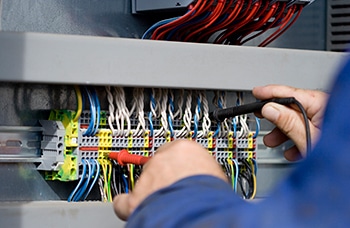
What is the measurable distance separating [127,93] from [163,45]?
0.17 m

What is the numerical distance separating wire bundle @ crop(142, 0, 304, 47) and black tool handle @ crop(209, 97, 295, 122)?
0.16 metres

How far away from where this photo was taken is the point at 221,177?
23.3 inches

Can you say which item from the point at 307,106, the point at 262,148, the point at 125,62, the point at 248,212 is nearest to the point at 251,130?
the point at 262,148

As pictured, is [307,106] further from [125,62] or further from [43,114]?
[43,114]

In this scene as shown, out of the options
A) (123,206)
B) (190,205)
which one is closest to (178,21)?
(123,206)

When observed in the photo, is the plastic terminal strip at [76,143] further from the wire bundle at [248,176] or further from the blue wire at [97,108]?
the wire bundle at [248,176]

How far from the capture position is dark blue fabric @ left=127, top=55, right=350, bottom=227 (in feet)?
1.44

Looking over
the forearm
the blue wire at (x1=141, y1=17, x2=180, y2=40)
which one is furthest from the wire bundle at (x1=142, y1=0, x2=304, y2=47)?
the forearm

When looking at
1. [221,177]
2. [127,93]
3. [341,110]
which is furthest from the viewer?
[127,93]

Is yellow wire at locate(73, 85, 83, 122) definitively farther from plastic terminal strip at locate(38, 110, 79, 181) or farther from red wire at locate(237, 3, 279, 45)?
red wire at locate(237, 3, 279, 45)

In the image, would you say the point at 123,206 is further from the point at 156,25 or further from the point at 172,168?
the point at 156,25

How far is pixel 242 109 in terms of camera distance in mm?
1231

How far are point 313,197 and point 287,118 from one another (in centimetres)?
74

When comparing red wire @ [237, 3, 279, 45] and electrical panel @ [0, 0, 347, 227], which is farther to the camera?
red wire @ [237, 3, 279, 45]
